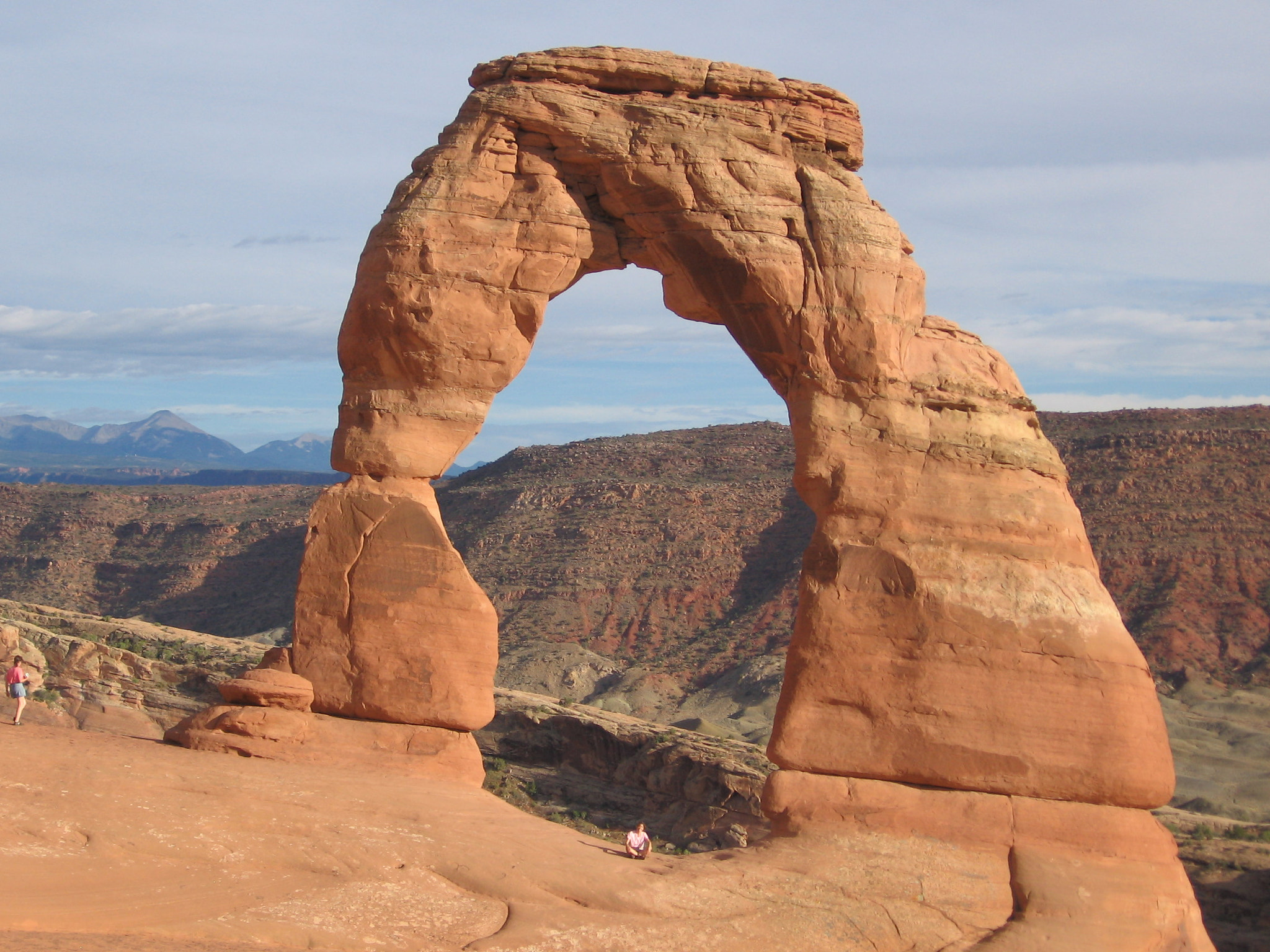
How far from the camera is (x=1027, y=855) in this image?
14.1 m

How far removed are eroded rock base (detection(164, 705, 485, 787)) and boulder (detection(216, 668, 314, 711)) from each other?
8 cm

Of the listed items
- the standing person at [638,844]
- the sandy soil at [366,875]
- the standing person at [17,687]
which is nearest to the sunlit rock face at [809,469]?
the sandy soil at [366,875]

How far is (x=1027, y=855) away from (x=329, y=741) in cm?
757

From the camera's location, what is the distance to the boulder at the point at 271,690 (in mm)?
15273

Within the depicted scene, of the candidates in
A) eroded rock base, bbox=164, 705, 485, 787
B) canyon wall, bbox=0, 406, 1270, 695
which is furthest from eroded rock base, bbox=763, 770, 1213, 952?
canyon wall, bbox=0, 406, 1270, 695

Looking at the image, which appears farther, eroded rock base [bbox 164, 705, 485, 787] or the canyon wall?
the canyon wall

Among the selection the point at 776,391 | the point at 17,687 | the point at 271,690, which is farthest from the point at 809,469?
the point at 17,687

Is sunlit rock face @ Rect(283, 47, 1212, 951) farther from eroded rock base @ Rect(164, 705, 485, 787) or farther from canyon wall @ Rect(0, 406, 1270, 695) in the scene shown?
canyon wall @ Rect(0, 406, 1270, 695)

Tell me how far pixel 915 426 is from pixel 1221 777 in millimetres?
29134

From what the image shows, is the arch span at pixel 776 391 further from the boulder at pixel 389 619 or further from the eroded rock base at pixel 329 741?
the eroded rock base at pixel 329 741

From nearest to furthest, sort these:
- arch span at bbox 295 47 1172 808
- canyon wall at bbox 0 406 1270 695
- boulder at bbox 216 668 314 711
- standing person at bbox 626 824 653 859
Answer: standing person at bbox 626 824 653 859 < arch span at bbox 295 47 1172 808 < boulder at bbox 216 668 314 711 < canyon wall at bbox 0 406 1270 695

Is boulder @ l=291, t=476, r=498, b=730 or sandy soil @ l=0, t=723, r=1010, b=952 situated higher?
boulder @ l=291, t=476, r=498, b=730

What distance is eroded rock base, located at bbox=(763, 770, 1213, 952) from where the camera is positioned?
1365 cm

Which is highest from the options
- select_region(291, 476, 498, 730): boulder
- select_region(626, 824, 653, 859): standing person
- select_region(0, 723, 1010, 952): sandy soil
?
select_region(291, 476, 498, 730): boulder
